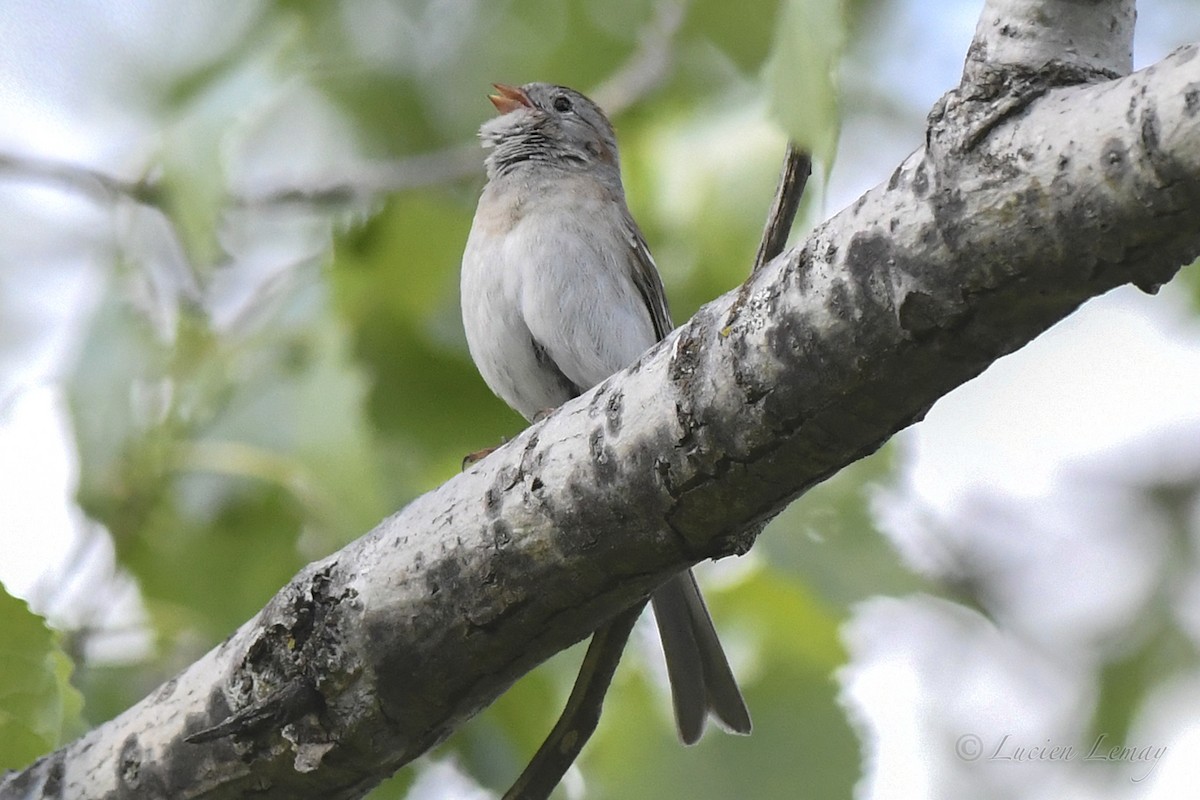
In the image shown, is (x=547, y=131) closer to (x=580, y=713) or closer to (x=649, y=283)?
(x=649, y=283)

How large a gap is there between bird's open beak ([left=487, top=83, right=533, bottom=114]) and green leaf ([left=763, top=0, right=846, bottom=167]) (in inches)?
118

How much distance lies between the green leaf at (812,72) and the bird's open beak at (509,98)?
3001 millimetres

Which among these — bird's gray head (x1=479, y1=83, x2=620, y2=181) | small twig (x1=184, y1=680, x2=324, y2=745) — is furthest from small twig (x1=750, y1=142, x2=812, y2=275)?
bird's gray head (x1=479, y1=83, x2=620, y2=181)

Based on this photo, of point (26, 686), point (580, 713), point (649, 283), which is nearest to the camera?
point (26, 686)

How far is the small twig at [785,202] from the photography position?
2.18 metres

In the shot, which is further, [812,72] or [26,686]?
[26,686]

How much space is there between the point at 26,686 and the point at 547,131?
9.77 ft

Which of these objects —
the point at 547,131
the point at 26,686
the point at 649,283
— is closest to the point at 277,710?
the point at 26,686

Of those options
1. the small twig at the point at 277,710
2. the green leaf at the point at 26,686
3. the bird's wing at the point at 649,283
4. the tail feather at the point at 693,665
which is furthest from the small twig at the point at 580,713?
the bird's wing at the point at 649,283

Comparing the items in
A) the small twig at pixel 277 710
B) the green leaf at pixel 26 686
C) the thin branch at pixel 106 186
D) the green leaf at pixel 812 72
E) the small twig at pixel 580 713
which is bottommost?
the small twig at pixel 580 713

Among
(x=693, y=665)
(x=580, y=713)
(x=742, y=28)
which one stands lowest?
(x=580, y=713)

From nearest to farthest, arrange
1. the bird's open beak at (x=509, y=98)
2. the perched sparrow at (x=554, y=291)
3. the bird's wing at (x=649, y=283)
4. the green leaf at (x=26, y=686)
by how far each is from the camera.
→ 1. the green leaf at (x=26, y=686)
2. the perched sparrow at (x=554, y=291)
3. the bird's wing at (x=649, y=283)
4. the bird's open beak at (x=509, y=98)

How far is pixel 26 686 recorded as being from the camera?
→ 2.39m

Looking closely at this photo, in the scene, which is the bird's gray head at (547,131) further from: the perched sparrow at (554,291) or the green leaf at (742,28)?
the green leaf at (742,28)
